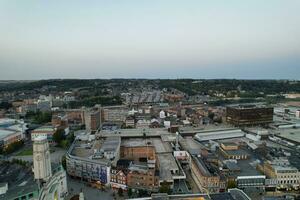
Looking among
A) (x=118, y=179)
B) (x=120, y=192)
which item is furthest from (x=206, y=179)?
(x=118, y=179)

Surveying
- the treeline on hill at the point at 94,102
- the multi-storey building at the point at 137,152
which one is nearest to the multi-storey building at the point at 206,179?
the multi-storey building at the point at 137,152

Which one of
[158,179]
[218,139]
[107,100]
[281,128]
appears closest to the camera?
[158,179]

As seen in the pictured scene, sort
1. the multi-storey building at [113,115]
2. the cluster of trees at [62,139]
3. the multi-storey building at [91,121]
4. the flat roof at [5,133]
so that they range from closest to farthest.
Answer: the cluster of trees at [62,139], the flat roof at [5,133], the multi-storey building at [91,121], the multi-storey building at [113,115]

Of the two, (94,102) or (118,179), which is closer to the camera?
(118,179)

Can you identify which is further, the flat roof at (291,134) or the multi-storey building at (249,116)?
the multi-storey building at (249,116)

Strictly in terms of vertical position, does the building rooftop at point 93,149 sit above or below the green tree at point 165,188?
above

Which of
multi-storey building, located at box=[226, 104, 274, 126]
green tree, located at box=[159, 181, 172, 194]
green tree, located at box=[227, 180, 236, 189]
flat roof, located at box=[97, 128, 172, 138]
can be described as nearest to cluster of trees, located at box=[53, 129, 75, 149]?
flat roof, located at box=[97, 128, 172, 138]

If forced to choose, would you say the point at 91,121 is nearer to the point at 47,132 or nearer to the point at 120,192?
the point at 47,132

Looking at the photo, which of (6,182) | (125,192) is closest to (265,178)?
(125,192)

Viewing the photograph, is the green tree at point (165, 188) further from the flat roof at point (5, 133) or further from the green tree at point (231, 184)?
the flat roof at point (5, 133)

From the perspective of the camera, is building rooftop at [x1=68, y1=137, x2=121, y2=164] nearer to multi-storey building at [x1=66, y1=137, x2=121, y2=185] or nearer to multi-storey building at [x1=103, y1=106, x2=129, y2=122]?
multi-storey building at [x1=66, y1=137, x2=121, y2=185]

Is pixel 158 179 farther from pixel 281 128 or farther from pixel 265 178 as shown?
pixel 281 128
